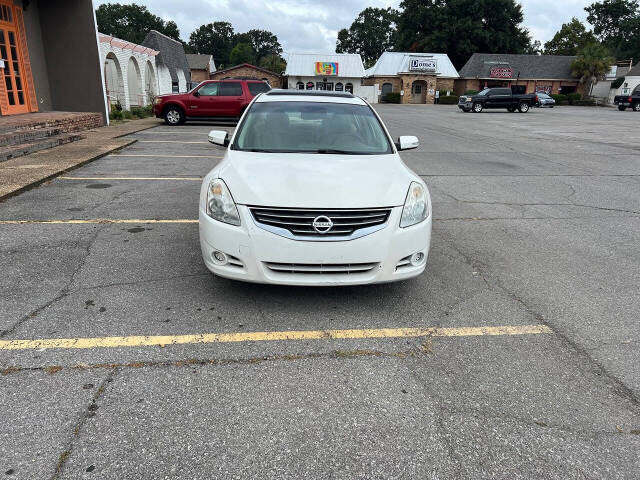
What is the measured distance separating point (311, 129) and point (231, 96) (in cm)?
1504

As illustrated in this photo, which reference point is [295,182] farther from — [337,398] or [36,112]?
[36,112]

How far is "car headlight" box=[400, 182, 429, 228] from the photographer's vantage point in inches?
147

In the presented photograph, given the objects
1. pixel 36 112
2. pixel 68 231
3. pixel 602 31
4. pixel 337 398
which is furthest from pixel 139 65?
pixel 602 31

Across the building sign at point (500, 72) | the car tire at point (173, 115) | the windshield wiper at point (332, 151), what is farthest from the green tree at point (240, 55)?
the windshield wiper at point (332, 151)

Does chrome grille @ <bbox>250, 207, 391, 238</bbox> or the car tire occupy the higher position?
the car tire

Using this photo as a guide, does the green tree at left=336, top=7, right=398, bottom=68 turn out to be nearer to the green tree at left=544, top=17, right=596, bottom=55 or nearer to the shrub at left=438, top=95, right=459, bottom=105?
the green tree at left=544, top=17, right=596, bottom=55

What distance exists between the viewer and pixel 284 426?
8.19 ft

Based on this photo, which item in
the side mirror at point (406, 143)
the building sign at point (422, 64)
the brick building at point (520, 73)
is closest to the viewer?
the side mirror at point (406, 143)

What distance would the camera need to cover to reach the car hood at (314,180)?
3572 mm

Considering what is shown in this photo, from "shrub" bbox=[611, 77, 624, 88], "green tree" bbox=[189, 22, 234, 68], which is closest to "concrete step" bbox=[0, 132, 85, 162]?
"shrub" bbox=[611, 77, 624, 88]

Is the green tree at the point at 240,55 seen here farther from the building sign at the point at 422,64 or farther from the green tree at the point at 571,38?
the green tree at the point at 571,38

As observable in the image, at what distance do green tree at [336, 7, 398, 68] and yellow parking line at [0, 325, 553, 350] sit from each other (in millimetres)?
109775

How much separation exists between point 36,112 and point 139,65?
11.9 meters

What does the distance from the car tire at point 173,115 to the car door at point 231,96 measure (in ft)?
6.18
